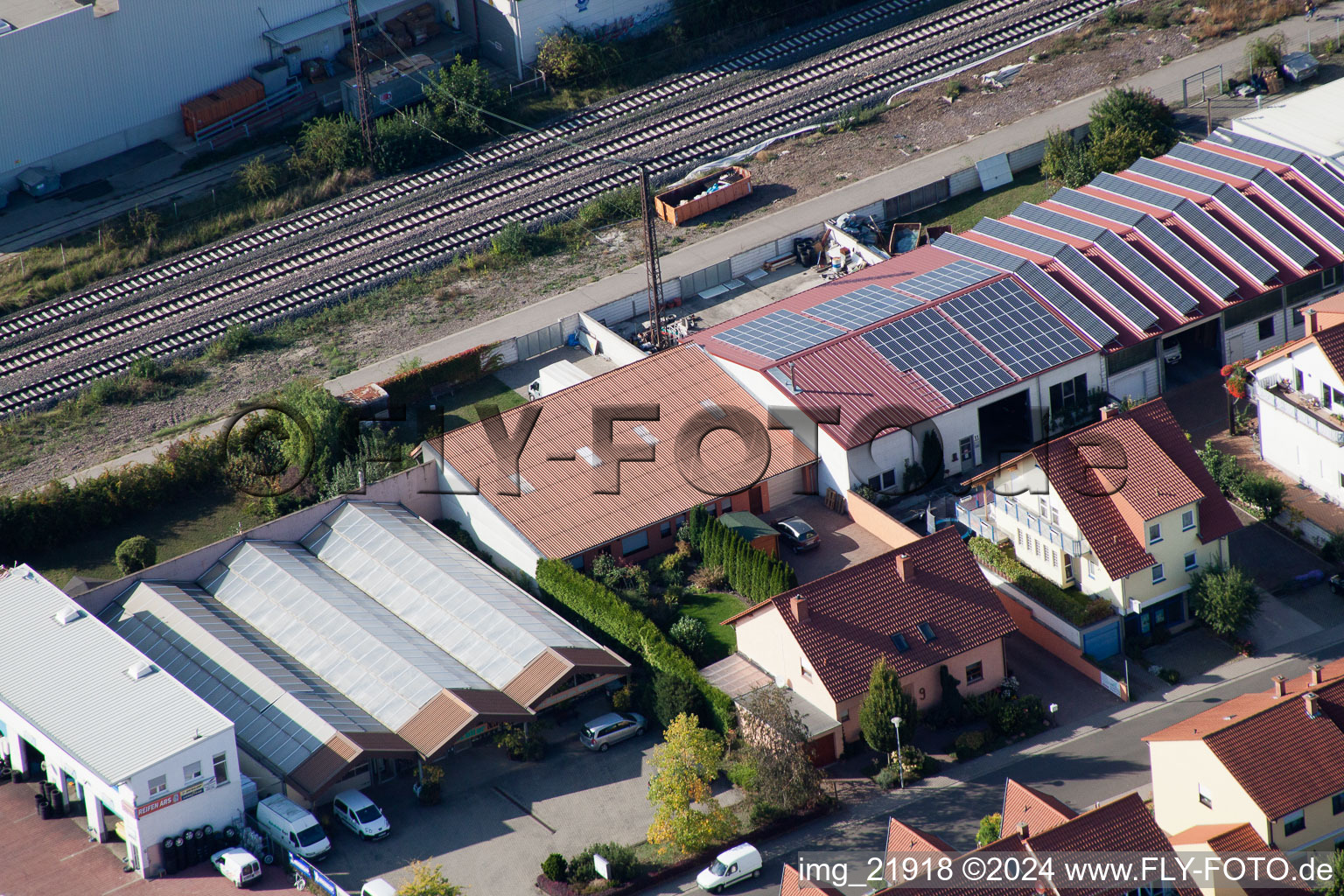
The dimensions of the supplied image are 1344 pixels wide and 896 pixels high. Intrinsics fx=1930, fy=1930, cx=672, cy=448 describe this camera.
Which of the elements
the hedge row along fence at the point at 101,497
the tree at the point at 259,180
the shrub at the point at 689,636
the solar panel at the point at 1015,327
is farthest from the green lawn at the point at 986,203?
the hedge row along fence at the point at 101,497

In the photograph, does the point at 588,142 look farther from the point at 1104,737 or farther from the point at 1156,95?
the point at 1104,737

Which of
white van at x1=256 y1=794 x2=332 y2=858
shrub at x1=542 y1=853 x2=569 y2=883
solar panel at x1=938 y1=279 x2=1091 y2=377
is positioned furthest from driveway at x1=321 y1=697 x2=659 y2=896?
solar panel at x1=938 y1=279 x2=1091 y2=377

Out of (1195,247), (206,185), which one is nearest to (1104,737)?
(1195,247)

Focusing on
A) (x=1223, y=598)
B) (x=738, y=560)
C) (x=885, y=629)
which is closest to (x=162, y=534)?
(x=738, y=560)

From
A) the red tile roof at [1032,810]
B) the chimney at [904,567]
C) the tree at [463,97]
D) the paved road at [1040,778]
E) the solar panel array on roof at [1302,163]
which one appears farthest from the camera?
the tree at [463,97]

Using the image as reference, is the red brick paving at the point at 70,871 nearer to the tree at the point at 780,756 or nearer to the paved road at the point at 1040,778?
the paved road at the point at 1040,778
